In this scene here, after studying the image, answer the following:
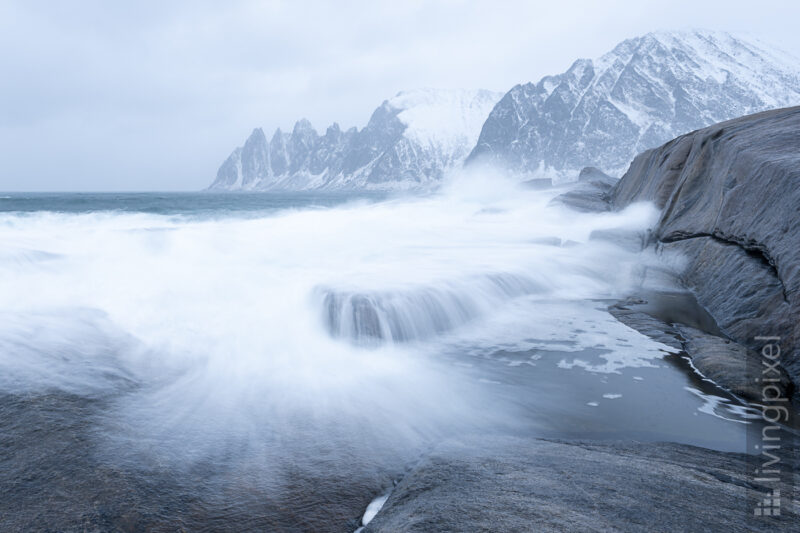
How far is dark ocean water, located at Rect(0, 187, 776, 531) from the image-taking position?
2.75 metres

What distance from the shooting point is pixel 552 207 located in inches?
811

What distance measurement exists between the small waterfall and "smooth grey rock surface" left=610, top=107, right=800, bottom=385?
3.48 m

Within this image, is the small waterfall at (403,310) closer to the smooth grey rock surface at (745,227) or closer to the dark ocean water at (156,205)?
the smooth grey rock surface at (745,227)

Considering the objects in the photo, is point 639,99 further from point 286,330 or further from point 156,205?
point 286,330

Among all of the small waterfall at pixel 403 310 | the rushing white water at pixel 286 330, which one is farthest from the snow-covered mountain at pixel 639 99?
the small waterfall at pixel 403 310

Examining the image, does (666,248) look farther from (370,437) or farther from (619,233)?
(370,437)

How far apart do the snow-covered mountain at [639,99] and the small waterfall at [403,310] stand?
142736 millimetres

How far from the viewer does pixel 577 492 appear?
2402 millimetres

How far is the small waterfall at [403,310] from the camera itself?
21.3ft

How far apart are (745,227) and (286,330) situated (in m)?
6.81

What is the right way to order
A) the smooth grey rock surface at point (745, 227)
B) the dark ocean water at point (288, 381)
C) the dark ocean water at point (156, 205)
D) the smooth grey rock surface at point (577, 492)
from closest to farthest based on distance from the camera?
1. the smooth grey rock surface at point (577, 492)
2. the dark ocean water at point (288, 381)
3. the smooth grey rock surface at point (745, 227)
4. the dark ocean water at point (156, 205)

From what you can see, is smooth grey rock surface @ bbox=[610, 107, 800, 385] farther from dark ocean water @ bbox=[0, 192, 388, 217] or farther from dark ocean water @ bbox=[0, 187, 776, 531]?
dark ocean water @ bbox=[0, 192, 388, 217]

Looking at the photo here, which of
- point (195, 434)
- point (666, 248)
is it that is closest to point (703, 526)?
point (195, 434)

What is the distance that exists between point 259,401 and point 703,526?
3602 millimetres
